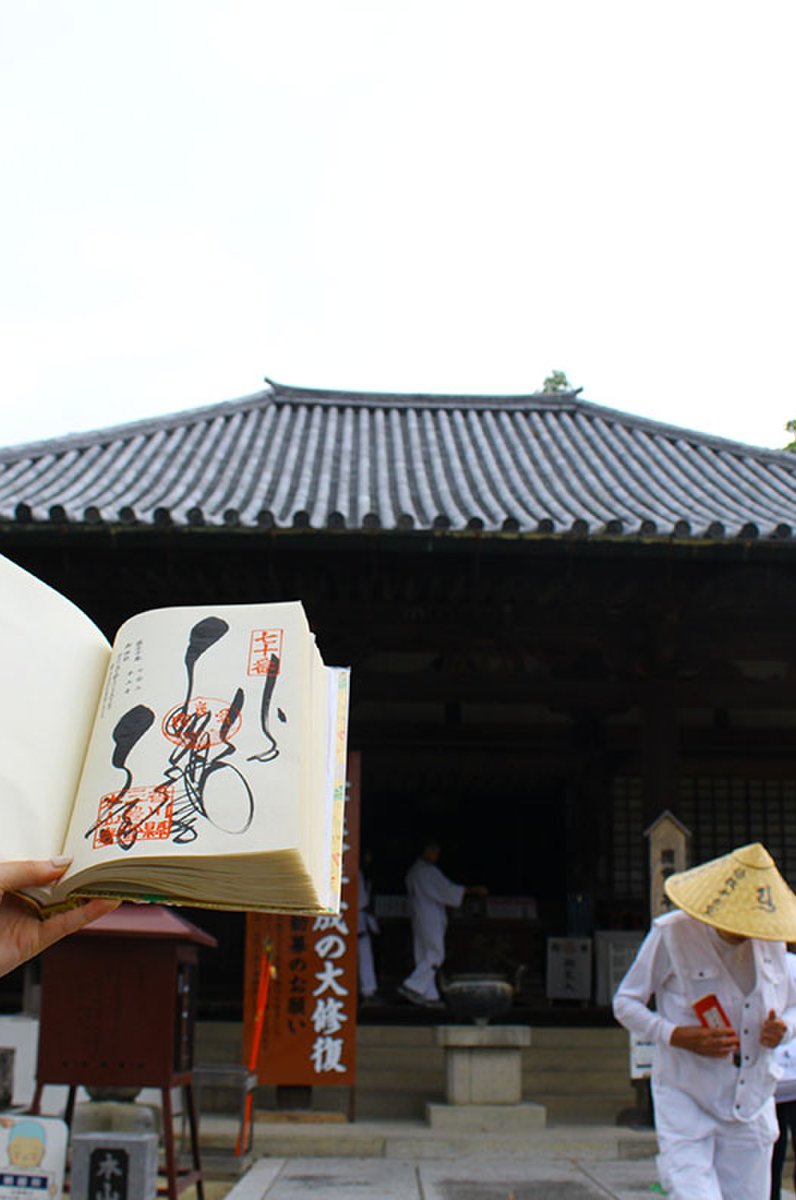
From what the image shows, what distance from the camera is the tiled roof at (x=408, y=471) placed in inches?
323

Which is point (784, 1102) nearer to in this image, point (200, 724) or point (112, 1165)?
point (112, 1165)

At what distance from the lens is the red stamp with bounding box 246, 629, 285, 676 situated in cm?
163

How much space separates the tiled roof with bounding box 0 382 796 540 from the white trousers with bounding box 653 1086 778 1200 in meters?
4.23

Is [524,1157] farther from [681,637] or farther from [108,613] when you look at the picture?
[108,613]

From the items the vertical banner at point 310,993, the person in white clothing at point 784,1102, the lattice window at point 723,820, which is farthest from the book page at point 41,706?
the lattice window at point 723,820

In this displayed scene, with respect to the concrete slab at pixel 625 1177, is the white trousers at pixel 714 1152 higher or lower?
higher

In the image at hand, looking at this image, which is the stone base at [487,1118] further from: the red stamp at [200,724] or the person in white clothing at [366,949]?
the red stamp at [200,724]

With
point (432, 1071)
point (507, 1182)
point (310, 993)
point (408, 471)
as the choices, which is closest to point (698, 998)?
point (507, 1182)

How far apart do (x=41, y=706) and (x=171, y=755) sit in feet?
0.69

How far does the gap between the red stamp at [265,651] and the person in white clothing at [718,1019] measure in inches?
126

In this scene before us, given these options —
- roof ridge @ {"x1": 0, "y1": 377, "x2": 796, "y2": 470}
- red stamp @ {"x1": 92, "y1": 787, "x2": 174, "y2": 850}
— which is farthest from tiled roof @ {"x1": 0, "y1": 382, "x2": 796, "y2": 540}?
red stamp @ {"x1": 92, "y1": 787, "x2": 174, "y2": 850}

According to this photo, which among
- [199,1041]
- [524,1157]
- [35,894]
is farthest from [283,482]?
[35,894]

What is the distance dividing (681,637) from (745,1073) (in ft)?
17.5

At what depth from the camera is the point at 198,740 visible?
5.20 feet
